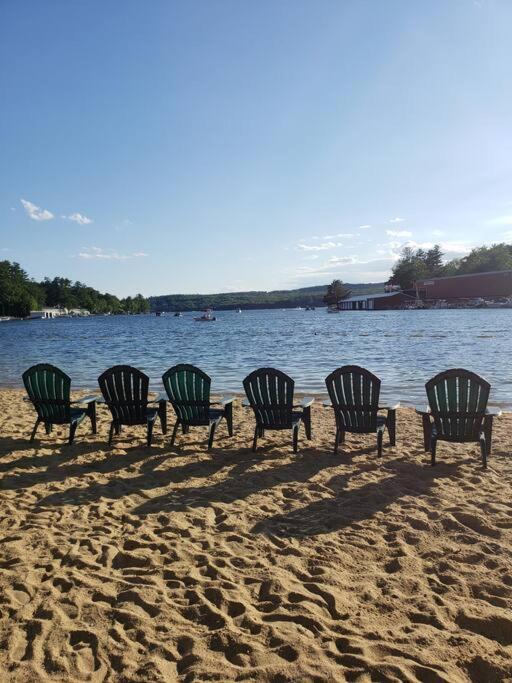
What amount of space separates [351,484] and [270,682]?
2.87 meters

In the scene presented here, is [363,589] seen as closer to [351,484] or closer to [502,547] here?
[502,547]

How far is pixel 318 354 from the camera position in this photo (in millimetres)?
25344

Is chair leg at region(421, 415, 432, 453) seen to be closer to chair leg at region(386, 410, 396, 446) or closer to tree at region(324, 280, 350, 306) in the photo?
chair leg at region(386, 410, 396, 446)

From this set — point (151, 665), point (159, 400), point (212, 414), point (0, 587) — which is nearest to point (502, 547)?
point (151, 665)

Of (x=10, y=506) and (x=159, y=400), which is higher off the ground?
(x=159, y=400)

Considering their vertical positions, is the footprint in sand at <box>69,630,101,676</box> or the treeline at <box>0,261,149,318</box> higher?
the treeline at <box>0,261,149,318</box>

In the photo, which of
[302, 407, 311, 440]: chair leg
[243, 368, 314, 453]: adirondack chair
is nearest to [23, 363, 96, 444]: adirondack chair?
[243, 368, 314, 453]: adirondack chair

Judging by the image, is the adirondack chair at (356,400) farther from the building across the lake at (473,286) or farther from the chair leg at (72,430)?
the building across the lake at (473,286)

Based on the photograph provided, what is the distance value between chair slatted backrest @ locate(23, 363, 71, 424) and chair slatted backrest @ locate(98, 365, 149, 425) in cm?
57

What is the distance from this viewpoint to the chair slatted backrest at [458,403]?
5.61 metres

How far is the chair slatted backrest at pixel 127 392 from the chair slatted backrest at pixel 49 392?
0.57 m

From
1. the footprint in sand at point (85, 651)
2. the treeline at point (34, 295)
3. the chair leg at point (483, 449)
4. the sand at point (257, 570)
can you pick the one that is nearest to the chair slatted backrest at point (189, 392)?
the sand at point (257, 570)

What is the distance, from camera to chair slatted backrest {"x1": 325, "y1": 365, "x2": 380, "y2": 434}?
6.13 metres

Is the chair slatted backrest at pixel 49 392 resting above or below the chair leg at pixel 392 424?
above
